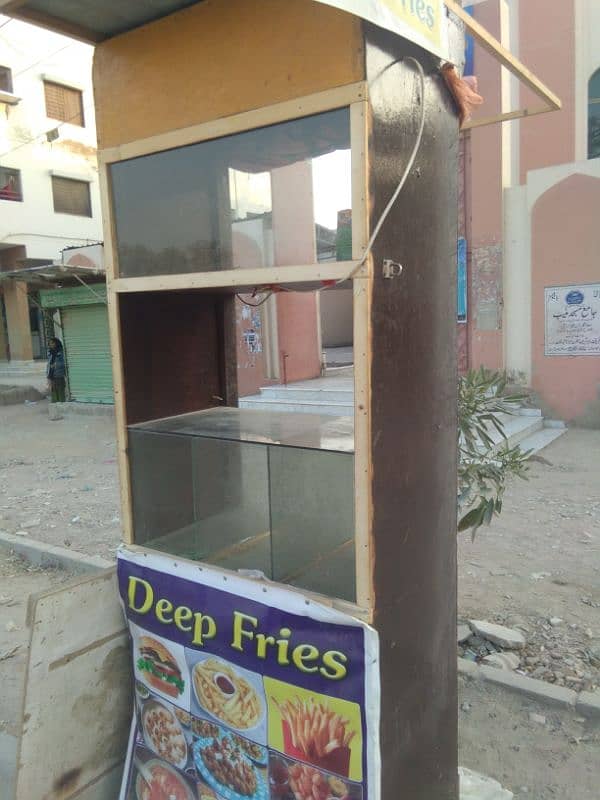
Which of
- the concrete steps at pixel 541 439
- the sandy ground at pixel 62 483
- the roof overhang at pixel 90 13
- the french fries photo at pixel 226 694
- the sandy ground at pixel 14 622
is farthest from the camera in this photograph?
the concrete steps at pixel 541 439

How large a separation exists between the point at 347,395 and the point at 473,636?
22.6 ft

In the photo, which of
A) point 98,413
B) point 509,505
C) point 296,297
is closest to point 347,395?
point 296,297

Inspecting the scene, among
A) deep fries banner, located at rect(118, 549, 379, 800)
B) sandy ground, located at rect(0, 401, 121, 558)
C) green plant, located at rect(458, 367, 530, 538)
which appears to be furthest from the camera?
sandy ground, located at rect(0, 401, 121, 558)

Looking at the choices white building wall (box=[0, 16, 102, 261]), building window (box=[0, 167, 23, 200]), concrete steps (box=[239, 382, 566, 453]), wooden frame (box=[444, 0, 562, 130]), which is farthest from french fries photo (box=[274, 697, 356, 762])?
building window (box=[0, 167, 23, 200])

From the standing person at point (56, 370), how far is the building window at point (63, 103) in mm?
11323

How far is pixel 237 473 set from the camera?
2.75 m

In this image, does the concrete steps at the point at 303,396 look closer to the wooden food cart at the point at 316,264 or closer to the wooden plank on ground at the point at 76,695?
the wooden food cart at the point at 316,264

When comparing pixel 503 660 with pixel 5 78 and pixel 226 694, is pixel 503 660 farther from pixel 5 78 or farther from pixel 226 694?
pixel 5 78

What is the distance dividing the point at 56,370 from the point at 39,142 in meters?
11.1

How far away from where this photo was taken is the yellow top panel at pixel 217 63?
174 centimetres

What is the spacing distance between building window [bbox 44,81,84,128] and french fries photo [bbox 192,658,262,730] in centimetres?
2278

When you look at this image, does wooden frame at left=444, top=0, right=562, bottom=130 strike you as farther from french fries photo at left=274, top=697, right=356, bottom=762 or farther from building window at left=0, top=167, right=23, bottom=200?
building window at left=0, top=167, right=23, bottom=200

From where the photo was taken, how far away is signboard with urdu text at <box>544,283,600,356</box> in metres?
9.43

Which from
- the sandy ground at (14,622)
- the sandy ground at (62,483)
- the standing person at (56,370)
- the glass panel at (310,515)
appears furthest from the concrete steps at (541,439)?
the standing person at (56,370)
